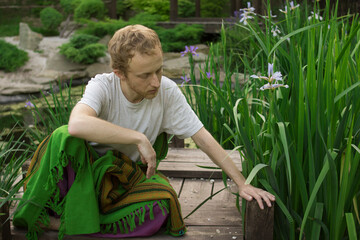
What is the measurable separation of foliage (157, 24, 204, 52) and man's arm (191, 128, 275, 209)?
777cm

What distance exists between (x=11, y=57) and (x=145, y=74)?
7.53m

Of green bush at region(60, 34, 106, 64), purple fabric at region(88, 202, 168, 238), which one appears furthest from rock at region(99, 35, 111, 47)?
purple fabric at region(88, 202, 168, 238)

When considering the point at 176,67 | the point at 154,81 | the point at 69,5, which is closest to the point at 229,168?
the point at 154,81

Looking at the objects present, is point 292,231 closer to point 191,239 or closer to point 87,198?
point 191,239

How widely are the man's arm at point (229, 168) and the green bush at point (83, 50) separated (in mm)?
7211

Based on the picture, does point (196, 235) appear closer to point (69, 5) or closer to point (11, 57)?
point (11, 57)

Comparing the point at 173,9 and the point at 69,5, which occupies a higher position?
the point at 69,5

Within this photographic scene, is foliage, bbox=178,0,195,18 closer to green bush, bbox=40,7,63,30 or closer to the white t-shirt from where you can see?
green bush, bbox=40,7,63,30

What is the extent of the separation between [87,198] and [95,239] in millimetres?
189

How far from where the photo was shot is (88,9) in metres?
11.3

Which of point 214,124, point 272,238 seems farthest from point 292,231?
point 214,124

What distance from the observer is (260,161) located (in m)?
1.79

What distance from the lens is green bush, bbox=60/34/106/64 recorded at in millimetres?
8922

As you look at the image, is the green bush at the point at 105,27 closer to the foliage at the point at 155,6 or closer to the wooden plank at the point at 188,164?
the foliage at the point at 155,6
